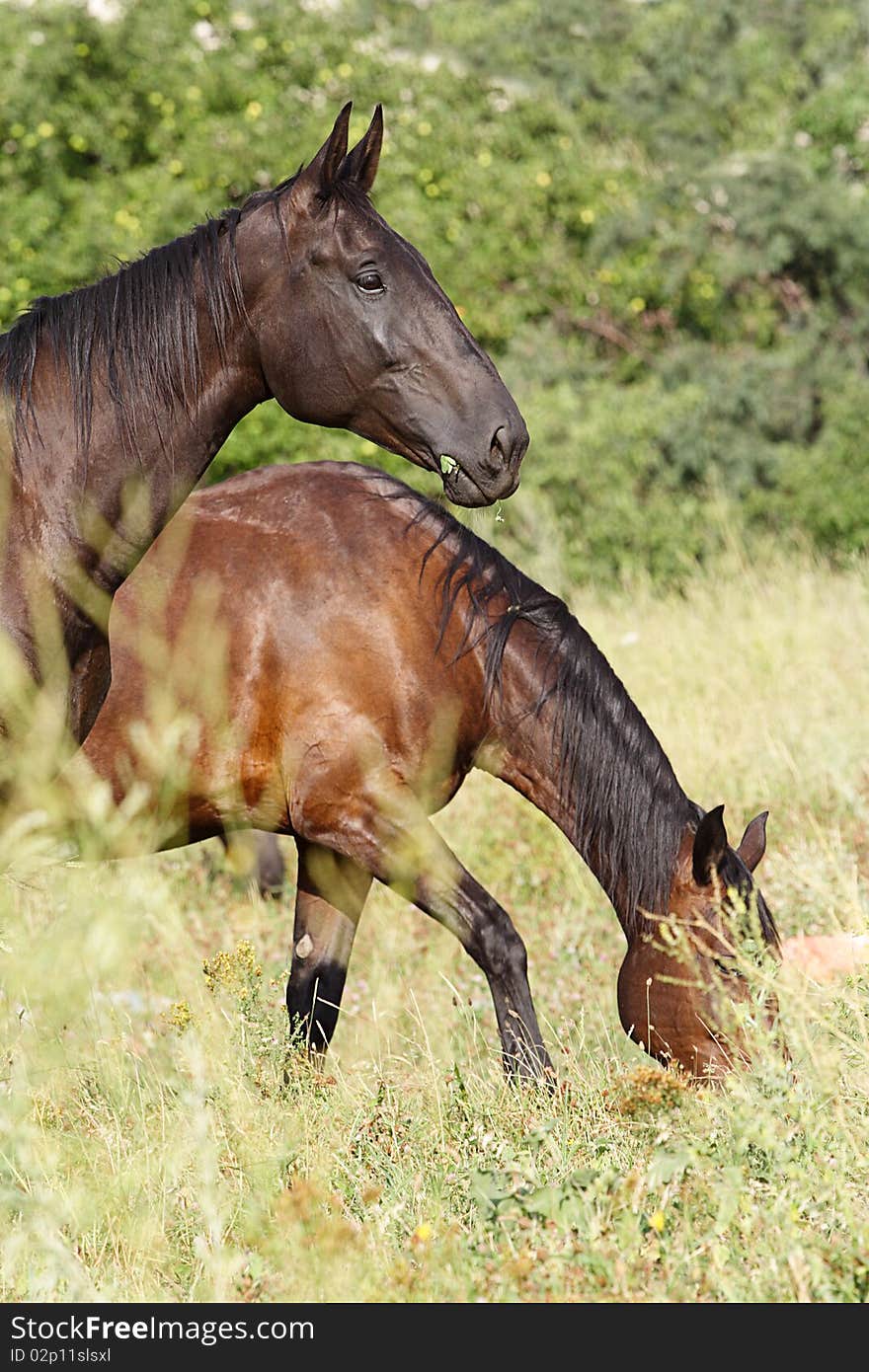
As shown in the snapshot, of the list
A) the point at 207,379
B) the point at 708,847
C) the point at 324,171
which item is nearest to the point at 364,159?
the point at 324,171

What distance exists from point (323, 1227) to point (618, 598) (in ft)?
26.2

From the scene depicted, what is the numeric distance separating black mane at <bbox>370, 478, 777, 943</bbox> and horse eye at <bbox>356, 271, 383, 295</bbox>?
1.29m

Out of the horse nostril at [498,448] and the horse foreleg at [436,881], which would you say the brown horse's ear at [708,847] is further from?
the horse nostril at [498,448]

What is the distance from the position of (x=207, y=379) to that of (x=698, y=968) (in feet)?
6.27

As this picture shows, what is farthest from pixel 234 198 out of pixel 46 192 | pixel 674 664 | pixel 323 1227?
pixel 323 1227

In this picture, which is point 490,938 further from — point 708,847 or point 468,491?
point 468,491

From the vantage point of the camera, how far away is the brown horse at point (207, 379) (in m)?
3.40

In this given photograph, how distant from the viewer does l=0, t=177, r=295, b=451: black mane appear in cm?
352

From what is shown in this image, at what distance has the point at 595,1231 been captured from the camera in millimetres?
2844

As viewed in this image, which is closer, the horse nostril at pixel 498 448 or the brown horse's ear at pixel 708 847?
the horse nostril at pixel 498 448

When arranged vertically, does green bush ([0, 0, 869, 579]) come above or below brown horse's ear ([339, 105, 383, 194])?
below

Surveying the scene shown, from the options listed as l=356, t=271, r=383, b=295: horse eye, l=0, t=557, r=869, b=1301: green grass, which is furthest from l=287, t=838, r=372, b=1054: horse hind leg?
l=356, t=271, r=383, b=295: horse eye

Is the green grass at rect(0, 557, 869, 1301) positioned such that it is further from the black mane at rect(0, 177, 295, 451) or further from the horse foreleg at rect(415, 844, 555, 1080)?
the black mane at rect(0, 177, 295, 451)

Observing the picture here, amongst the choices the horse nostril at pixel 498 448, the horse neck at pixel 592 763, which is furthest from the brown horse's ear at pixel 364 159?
the horse neck at pixel 592 763
